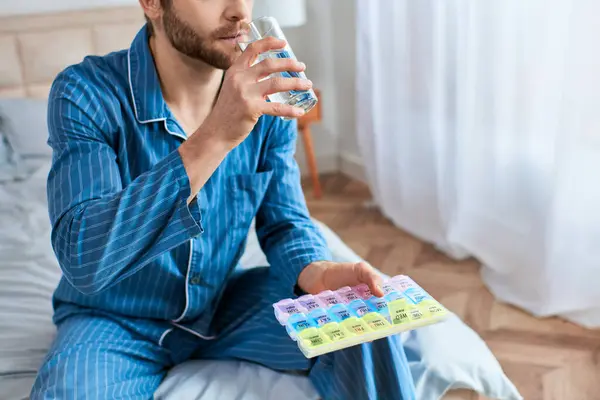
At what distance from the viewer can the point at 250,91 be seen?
2.98ft

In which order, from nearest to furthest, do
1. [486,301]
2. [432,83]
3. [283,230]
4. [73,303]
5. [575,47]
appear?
1. [73,303]
2. [283,230]
3. [575,47]
4. [486,301]
5. [432,83]

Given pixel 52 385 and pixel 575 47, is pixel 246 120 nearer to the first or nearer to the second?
pixel 52 385

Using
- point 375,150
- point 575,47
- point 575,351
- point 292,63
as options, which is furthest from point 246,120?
point 375,150

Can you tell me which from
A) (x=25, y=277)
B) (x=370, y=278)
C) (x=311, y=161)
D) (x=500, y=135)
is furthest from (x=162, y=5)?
(x=311, y=161)

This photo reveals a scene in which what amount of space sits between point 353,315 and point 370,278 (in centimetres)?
10

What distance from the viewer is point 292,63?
3.00 feet

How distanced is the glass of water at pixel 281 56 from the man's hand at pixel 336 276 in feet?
0.90

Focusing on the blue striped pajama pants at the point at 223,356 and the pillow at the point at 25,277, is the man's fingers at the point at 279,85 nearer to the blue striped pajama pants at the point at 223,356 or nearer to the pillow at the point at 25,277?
the blue striped pajama pants at the point at 223,356

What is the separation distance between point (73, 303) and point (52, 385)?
0.21 m

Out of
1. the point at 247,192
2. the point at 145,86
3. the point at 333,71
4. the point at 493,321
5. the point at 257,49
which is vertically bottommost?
the point at 493,321

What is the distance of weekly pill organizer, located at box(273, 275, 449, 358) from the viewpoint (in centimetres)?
91

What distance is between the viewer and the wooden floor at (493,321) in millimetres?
1722

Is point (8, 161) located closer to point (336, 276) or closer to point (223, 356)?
point (223, 356)

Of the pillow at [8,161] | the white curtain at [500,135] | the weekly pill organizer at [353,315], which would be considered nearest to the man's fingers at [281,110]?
the weekly pill organizer at [353,315]
